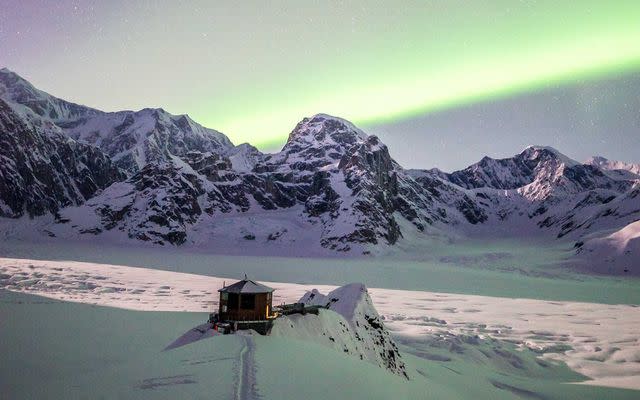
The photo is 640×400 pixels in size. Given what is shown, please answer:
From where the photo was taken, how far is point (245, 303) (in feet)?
104

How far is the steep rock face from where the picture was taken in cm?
3244

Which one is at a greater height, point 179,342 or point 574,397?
point 179,342

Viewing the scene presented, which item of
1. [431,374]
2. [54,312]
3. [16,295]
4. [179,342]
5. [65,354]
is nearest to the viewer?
[179,342]

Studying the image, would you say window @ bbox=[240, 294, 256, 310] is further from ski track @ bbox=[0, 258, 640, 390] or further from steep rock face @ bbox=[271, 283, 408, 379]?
ski track @ bbox=[0, 258, 640, 390]

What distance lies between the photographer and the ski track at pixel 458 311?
156ft

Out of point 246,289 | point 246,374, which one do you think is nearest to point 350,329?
point 246,289

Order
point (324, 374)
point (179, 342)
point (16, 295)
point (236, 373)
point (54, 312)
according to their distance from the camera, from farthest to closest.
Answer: point (16, 295)
point (54, 312)
point (179, 342)
point (324, 374)
point (236, 373)

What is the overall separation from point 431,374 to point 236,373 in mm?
23976

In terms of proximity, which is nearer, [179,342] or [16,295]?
[179,342]

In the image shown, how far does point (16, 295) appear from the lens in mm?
62594

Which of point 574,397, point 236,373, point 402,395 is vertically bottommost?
point 574,397

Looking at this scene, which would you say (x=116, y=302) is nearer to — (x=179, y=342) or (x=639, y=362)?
(x=179, y=342)

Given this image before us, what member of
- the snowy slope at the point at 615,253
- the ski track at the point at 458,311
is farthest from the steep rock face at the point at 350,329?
the snowy slope at the point at 615,253

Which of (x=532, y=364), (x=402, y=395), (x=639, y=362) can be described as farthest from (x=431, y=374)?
(x=639, y=362)
